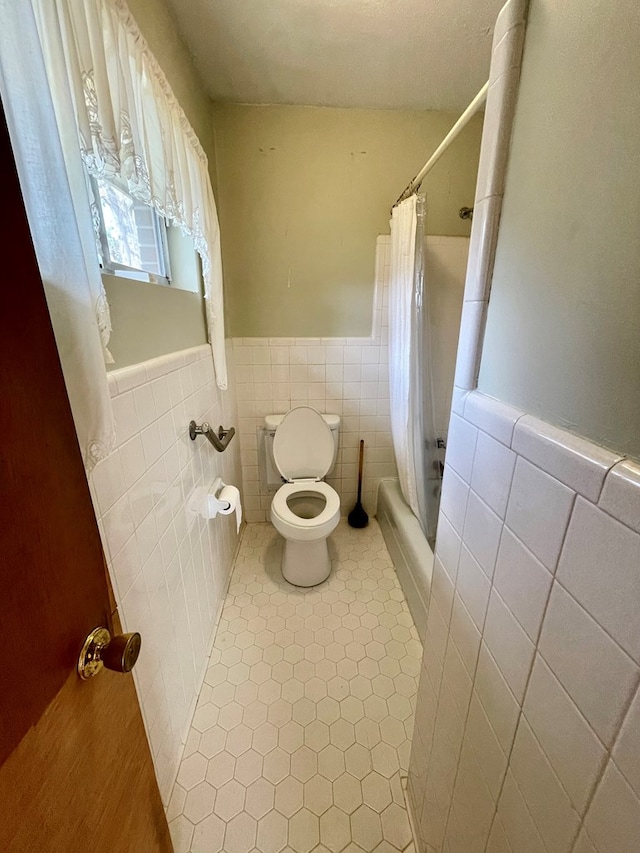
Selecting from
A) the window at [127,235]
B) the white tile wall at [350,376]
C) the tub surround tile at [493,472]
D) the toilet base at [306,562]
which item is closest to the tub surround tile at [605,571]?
the tub surround tile at [493,472]

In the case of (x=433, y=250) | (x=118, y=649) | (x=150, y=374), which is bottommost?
(x=118, y=649)

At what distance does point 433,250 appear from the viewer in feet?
6.58

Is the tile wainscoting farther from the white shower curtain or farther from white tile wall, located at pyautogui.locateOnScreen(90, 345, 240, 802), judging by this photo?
white tile wall, located at pyautogui.locateOnScreen(90, 345, 240, 802)

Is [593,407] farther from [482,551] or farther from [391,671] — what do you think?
[391,671]

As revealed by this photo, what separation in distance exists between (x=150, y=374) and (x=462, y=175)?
2.05 m

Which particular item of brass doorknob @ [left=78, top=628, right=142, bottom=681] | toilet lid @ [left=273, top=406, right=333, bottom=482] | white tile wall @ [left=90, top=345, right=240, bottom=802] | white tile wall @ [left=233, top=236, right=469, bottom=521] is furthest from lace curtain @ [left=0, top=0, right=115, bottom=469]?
white tile wall @ [left=233, top=236, right=469, bottom=521]

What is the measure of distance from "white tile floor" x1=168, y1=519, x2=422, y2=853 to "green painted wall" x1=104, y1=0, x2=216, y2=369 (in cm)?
131

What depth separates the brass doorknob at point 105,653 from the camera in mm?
483

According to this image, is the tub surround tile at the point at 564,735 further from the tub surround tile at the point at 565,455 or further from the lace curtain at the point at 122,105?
the lace curtain at the point at 122,105

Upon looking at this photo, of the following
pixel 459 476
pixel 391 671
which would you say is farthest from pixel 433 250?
pixel 391 671

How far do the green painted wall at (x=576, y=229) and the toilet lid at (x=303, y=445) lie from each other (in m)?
1.47

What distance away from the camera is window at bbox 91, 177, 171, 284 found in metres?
0.94

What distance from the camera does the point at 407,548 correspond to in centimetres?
180

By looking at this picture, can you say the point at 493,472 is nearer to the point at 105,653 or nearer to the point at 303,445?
the point at 105,653
